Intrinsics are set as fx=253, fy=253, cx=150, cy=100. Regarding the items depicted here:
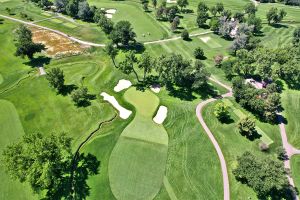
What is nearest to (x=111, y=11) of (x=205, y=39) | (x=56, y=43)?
(x=56, y=43)

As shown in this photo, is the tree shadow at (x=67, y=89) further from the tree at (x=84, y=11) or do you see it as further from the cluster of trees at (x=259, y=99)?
the tree at (x=84, y=11)

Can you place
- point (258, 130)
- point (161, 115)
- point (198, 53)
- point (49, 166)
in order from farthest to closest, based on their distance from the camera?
point (198, 53), point (161, 115), point (258, 130), point (49, 166)

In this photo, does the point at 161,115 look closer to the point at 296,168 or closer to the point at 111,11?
the point at 296,168

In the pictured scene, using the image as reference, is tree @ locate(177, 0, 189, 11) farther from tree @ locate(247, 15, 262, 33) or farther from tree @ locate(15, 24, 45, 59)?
tree @ locate(15, 24, 45, 59)

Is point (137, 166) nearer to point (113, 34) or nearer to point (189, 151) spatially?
point (189, 151)

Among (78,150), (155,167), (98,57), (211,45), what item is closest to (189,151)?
(155,167)

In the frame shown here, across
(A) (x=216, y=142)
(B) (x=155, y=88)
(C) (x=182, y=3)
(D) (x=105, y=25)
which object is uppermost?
(C) (x=182, y=3)
